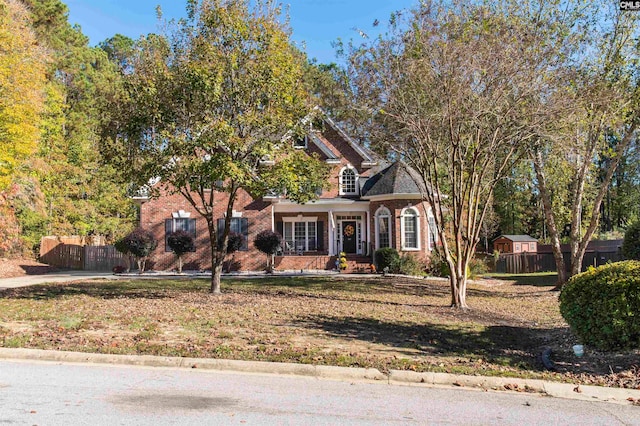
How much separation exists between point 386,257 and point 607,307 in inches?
700

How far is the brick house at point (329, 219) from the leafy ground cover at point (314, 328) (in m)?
8.72

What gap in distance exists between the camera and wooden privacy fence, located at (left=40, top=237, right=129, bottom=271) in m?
32.2

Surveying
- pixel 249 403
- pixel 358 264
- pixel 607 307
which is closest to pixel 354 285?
pixel 358 264

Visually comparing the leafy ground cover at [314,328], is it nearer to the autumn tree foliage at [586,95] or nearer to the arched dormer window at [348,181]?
the autumn tree foliage at [586,95]

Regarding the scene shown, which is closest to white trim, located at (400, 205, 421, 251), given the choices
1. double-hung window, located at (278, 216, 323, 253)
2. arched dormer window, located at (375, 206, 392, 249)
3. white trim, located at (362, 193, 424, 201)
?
white trim, located at (362, 193, 424, 201)

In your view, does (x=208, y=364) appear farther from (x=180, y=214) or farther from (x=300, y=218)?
(x=300, y=218)

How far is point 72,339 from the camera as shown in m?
9.03

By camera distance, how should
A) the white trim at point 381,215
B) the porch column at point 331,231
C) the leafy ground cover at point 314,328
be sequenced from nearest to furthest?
the leafy ground cover at point 314,328 → the white trim at point 381,215 → the porch column at point 331,231

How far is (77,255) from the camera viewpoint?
109 feet

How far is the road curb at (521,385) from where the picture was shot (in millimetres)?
6629

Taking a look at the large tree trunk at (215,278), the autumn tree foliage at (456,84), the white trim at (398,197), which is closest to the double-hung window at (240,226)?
the white trim at (398,197)

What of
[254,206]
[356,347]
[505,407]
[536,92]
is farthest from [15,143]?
[505,407]

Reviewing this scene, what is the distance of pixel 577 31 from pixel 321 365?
48.1 feet

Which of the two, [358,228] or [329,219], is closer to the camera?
[329,219]
